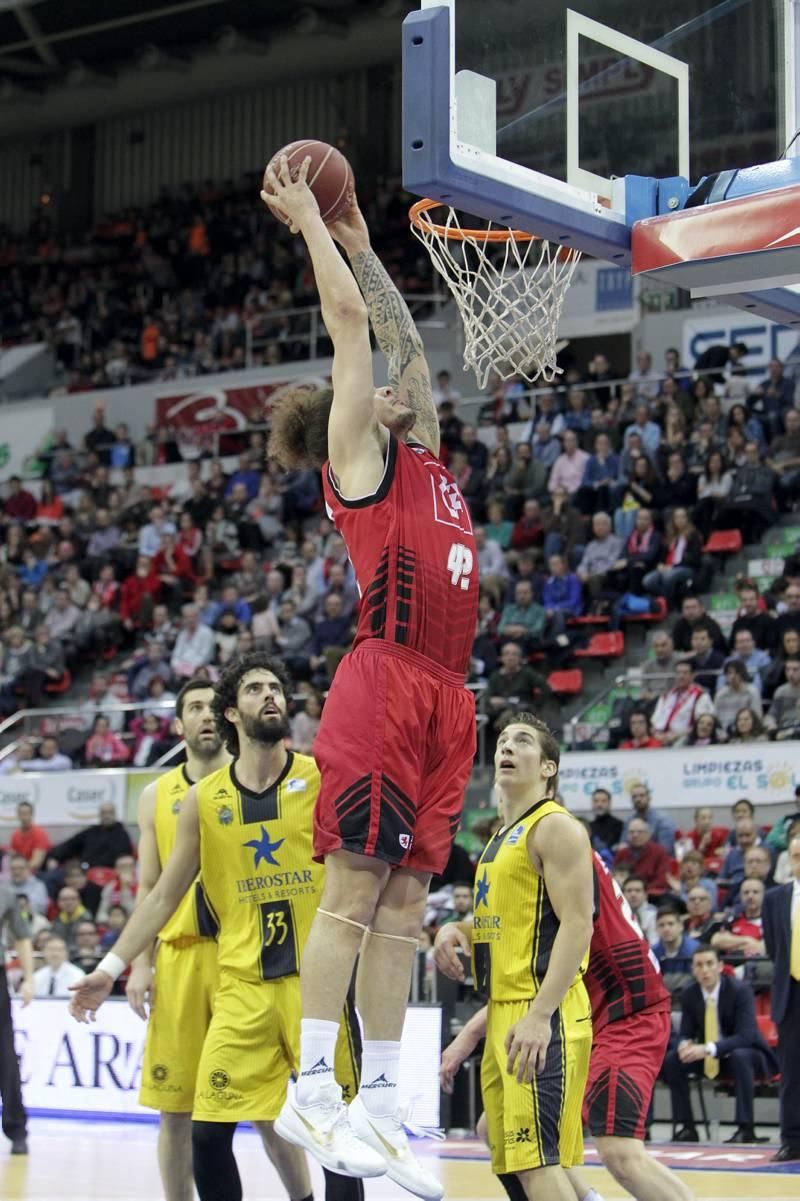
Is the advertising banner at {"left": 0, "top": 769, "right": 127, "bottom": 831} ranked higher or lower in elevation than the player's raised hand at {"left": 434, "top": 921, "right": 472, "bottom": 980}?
higher

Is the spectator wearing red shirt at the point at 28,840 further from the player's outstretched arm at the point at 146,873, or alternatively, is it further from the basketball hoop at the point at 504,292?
the basketball hoop at the point at 504,292

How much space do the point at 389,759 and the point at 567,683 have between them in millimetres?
11867

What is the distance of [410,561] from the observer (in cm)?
509

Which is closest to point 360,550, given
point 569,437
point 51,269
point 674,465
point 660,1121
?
point 660,1121

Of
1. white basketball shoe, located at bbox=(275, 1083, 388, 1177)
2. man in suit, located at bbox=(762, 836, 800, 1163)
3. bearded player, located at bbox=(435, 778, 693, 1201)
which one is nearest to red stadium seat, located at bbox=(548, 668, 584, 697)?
man in suit, located at bbox=(762, 836, 800, 1163)

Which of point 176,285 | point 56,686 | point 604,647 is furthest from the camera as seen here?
point 176,285

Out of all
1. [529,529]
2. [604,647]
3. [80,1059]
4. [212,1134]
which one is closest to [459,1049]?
[212,1134]

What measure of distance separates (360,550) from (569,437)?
1385cm

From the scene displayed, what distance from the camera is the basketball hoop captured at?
6.77 metres

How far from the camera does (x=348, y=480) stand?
5109mm

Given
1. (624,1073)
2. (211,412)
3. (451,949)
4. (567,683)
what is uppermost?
(211,412)

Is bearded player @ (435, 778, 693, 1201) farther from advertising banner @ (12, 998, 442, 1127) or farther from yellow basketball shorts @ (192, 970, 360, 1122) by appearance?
advertising banner @ (12, 998, 442, 1127)

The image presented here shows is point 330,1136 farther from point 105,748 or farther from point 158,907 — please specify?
point 105,748

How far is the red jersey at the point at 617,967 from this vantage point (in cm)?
679
